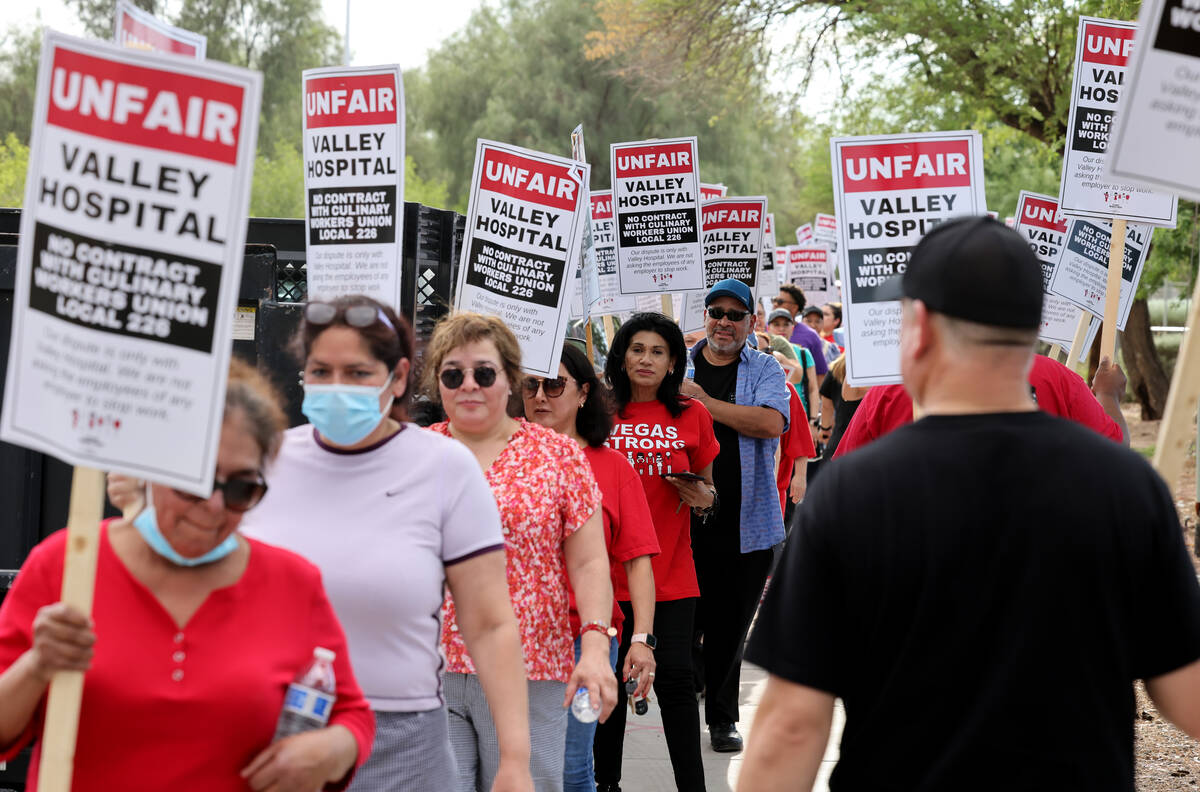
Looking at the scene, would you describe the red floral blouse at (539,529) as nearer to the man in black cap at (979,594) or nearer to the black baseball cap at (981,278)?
the man in black cap at (979,594)

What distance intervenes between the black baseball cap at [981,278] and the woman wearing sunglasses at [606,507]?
277cm

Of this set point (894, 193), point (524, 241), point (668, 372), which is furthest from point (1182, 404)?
point (668, 372)

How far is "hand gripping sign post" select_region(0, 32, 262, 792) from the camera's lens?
2.57m

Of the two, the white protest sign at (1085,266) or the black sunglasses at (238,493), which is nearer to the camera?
the black sunglasses at (238,493)

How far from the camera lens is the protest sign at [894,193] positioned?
16.3ft

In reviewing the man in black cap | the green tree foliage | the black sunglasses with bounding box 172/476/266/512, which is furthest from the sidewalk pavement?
the green tree foliage

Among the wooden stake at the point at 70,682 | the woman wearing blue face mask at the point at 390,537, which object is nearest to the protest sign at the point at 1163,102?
the woman wearing blue face mask at the point at 390,537

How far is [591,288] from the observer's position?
9.08 m

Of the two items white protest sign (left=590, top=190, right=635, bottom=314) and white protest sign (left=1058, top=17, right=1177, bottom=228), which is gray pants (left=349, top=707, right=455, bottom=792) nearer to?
white protest sign (left=1058, top=17, right=1177, bottom=228)

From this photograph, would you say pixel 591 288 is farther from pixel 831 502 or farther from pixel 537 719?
pixel 831 502

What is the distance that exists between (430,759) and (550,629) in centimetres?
114

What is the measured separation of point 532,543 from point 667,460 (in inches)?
80.4

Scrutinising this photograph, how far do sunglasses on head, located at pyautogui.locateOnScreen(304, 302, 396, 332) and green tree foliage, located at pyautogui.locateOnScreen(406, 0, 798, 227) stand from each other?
3569 centimetres

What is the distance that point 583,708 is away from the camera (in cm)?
450
